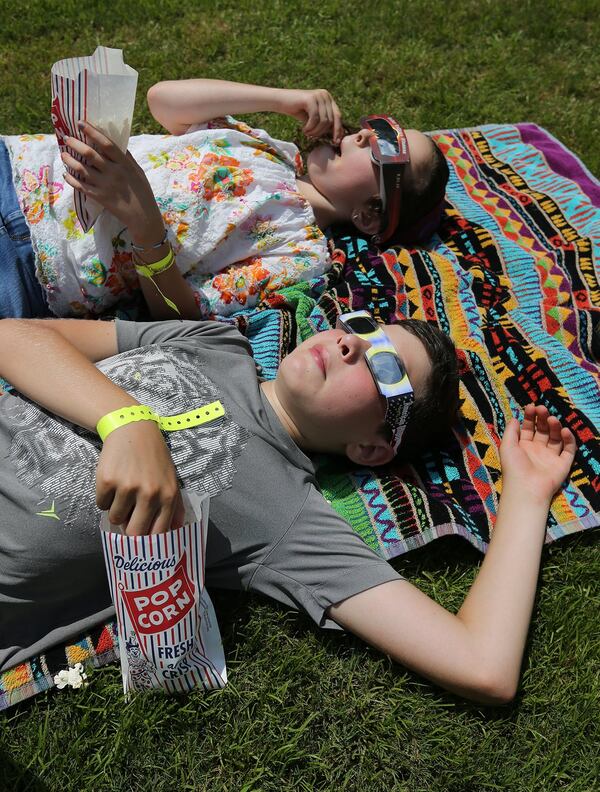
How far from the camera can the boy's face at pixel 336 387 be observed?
9.57 feet

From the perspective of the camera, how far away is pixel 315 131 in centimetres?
405

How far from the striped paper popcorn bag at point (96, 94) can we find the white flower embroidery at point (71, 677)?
2.14 metres

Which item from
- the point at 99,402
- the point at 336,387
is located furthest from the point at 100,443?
the point at 336,387

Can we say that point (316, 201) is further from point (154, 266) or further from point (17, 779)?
point (17, 779)

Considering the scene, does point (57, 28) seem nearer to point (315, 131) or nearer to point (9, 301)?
point (315, 131)

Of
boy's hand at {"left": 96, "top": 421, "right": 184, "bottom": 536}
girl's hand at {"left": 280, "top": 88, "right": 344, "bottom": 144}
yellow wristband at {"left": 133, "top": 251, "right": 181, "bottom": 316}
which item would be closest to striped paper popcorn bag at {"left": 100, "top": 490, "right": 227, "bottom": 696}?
boy's hand at {"left": 96, "top": 421, "right": 184, "bottom": 536}

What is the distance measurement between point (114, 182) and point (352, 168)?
147 centimetres

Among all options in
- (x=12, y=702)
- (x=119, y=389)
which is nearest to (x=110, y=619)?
(x=12, y=702)

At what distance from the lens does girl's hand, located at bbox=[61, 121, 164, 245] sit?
9.75 ft

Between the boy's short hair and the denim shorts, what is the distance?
1801 mm

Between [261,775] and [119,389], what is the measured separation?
149 centimetres

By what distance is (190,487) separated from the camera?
8.75 ft

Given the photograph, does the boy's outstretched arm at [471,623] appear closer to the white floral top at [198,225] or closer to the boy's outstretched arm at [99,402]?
the boy's outstretched arm at [99,402]

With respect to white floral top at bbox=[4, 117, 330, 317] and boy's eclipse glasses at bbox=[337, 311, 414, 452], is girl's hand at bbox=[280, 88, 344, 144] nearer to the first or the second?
white floral top at bbox=[4, 117, 330, 317]
